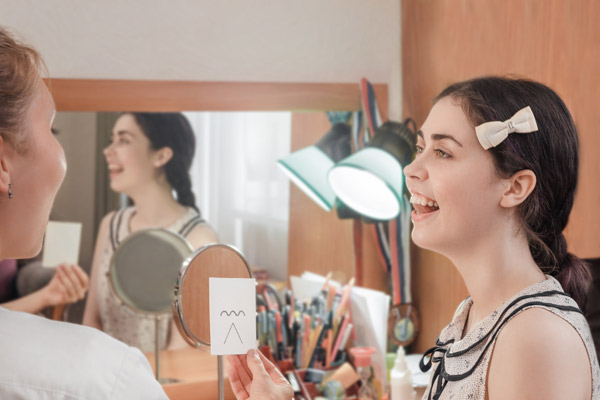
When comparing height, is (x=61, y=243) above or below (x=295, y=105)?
below

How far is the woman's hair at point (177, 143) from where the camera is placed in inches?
70.0

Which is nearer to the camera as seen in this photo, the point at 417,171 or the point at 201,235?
the point at 417,171

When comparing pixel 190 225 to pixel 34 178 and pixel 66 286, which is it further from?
pixel 34 178

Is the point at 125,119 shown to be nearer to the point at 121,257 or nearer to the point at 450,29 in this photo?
the point at 121,257

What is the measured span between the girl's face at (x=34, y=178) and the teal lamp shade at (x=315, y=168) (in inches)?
40.7

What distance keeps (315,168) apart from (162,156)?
0.45 metres

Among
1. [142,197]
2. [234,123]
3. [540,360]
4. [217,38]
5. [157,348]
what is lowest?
[157,348]

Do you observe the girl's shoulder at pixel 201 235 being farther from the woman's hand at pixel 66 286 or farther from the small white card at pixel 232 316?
the small white card at pixel 232 316

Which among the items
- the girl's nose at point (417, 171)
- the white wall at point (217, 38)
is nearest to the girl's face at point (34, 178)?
the girl's nose at point (417, 171)

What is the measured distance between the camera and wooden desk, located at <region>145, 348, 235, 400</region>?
169 cm

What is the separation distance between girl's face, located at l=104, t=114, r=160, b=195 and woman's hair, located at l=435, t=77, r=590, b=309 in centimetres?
100

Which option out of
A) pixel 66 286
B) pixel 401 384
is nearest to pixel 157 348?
pixel 66 286

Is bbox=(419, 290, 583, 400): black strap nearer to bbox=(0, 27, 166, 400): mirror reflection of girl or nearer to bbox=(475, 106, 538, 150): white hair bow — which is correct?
bbox=(475, 106, 538, 150): white hair bow

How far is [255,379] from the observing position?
0.96 meters
